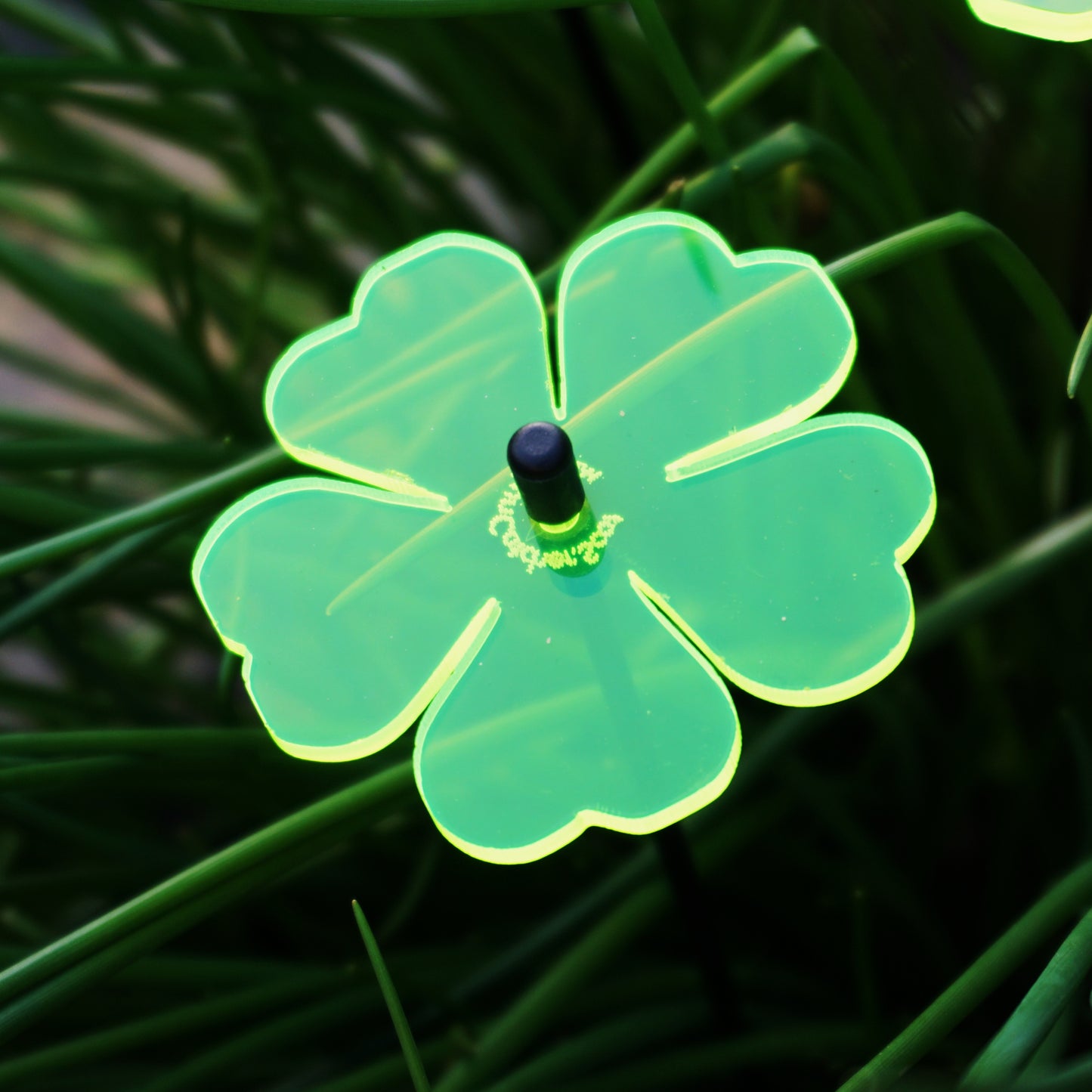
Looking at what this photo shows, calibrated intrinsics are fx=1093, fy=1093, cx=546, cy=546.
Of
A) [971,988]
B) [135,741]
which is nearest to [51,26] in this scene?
[135,741]

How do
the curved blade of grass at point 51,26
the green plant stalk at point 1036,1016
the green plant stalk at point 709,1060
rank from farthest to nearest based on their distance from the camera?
the curved blade of grass at point 51,26 → the green plant stalk at point 709,1060 → the green plant stalk at point 1036,1016

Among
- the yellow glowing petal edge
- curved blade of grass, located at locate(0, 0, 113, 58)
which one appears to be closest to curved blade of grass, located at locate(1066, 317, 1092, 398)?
the yellow glowing petal edge

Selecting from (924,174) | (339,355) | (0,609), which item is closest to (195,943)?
(0,609)

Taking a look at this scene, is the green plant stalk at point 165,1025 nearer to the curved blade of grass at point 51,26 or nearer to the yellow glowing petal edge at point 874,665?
the yellow glowing petal edge at point 874,665

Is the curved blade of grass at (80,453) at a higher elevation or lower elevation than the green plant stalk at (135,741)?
higher

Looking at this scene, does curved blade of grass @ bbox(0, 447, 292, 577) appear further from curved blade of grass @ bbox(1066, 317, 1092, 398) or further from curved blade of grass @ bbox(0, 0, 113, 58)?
curved blade of grass @ bbox(0, 0, 113, 58)

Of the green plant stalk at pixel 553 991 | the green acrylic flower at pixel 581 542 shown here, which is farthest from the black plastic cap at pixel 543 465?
the green plant stalk at pixel 553 991

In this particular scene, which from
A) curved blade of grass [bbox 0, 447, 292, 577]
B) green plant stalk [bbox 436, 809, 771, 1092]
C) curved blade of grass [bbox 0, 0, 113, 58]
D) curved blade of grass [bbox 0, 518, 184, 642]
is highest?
curved blade of grass [bbox 0, 0, 113, 58]

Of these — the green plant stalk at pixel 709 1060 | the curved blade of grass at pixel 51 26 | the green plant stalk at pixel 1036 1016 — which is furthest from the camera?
the curved blade of grass at pixel 51 26

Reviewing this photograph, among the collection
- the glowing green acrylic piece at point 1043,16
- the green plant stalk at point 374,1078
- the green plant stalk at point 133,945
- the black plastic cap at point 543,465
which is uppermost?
the glowing green acrylic piece at point 1043,16

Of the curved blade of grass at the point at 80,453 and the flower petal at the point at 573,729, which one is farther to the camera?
the curved blade of grass at the point at 80,453
